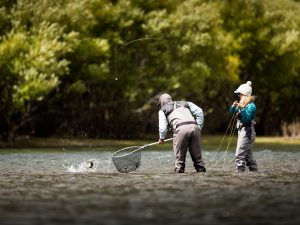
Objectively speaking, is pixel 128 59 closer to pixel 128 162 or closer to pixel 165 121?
pixel 128 162

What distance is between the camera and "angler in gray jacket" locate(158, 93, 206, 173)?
1619cm

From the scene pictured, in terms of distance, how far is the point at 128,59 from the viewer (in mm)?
35656

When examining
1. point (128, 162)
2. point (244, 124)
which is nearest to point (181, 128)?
point (128, 162)

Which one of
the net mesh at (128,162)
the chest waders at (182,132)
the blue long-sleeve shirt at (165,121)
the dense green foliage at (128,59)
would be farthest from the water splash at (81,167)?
the dense green foliage at (128,59)

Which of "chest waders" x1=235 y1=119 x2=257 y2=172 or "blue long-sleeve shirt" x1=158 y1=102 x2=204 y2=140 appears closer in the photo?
"blue long-sleeve shirt" x1=158 y1=102 x2=204 y2=140

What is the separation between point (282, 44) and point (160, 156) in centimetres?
2202

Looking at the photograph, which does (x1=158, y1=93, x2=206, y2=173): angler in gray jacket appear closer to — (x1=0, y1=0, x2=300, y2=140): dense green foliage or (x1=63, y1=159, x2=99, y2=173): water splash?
(x1=63, y1=159, x2=99, y2=173): water splash

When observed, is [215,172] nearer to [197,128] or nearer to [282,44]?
[197,128]

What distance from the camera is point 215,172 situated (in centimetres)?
1698

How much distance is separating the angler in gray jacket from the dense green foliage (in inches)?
327

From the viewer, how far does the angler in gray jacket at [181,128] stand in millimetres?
16188

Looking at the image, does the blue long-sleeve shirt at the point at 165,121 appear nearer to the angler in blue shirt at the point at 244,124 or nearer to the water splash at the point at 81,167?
the angler in blue shirt at the point at 244,124

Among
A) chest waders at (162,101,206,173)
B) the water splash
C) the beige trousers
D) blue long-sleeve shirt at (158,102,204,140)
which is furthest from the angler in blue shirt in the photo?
the water splash

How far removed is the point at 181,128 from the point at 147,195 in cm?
391
